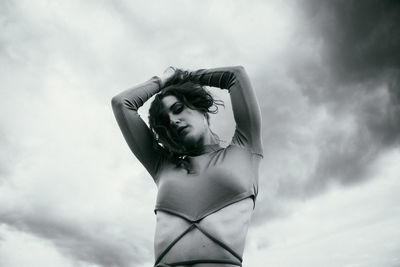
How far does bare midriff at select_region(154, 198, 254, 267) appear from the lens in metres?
2.78

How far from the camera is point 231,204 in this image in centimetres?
298

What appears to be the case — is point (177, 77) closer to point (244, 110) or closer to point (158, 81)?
point (158, 81)

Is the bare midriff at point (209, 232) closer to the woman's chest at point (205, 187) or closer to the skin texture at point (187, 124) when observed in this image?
the woman's chest at point (205, 187)

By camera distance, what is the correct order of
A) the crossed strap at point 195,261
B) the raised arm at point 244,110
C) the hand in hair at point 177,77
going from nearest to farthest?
the crossed strap at point 195,261
the raised arm at point 244,110
the hand in hair at point 177,77

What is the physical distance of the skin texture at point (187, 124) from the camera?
3.51m

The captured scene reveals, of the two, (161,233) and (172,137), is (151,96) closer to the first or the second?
(172,137)

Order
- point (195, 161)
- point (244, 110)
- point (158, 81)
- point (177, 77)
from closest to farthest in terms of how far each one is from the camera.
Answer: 1. point (195, 161)
2. point (244, 110)
3. point (158, 81)
4. point (177, 77)

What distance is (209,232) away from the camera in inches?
111

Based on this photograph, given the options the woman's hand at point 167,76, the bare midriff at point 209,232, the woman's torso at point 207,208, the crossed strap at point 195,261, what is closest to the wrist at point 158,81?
the woman's hand at point 167,76

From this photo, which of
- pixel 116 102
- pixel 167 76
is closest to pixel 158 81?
Answer: pixel 167 76

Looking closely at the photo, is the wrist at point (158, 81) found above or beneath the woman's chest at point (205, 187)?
above

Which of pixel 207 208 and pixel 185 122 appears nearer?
pixel 207 208

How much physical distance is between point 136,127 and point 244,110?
103 centimetres

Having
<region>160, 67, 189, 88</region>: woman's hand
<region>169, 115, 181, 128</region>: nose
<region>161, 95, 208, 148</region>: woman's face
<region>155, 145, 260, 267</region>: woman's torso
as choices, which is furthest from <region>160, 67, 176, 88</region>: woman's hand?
<region>155, 145, 260, 267</region>: woman's torso
